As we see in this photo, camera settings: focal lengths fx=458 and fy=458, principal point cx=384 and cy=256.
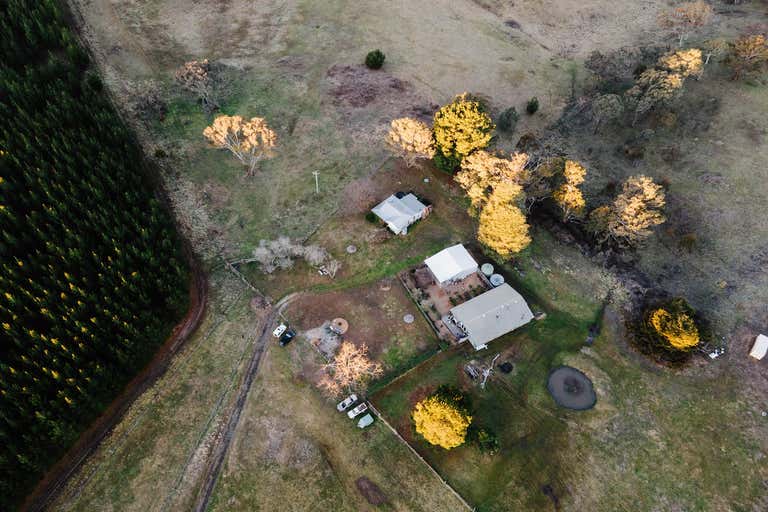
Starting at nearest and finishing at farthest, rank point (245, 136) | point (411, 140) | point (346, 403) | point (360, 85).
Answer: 1. point (346, 403)
2. point (411, 140)
3. point (245, 136)
4. point (360, 85)

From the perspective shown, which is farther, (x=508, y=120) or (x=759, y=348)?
(x=508, y=120)

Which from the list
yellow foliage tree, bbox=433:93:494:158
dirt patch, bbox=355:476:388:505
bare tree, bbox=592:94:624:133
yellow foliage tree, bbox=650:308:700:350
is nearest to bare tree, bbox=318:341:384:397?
dirt patch, bbox=355:476:388:505

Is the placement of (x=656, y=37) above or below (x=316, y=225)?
above

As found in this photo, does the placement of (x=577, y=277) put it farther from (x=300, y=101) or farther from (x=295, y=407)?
(x=300, y=101)

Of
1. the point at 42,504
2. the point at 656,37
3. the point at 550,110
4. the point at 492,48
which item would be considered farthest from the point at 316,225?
the point at 656,37

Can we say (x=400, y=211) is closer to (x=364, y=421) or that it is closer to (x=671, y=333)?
(x=364, y=421)

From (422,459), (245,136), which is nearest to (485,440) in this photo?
(422,459)

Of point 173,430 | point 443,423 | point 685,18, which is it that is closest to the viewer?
point 443,423

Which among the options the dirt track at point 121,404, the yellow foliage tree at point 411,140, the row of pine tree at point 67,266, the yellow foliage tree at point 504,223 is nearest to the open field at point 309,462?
the dirt track at point 121,404
